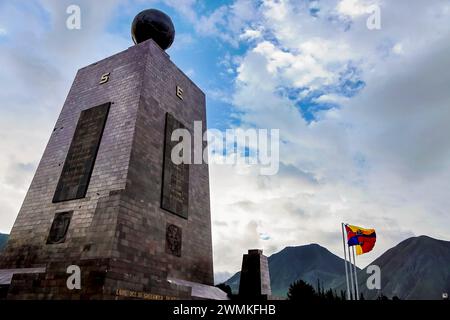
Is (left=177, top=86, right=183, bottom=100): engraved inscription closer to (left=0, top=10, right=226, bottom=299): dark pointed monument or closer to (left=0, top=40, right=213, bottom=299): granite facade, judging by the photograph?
(left=0, top=10, right=226, bottom=299): dark pointed monument

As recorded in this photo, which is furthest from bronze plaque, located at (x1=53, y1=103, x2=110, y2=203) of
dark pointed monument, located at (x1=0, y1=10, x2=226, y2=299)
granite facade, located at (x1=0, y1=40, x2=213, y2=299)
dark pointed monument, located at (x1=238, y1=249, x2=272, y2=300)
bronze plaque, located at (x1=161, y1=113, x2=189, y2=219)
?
dark pointed monument, located at (x1=238, y1=249, x2=272, y2=300)

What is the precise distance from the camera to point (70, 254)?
12828mm

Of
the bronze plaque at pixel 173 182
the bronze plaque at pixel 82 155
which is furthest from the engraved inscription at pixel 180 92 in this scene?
the bronze plaque at pixel 82 155

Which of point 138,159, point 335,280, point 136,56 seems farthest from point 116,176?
point 335,280

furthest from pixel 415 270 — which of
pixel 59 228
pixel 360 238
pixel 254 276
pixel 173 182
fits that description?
pixel 59 228

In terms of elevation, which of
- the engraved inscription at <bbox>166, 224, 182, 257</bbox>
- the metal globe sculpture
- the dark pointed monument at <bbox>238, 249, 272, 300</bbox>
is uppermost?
the metal globe sculpture

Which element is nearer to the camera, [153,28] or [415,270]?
[153,28]

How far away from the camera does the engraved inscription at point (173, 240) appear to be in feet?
49.4

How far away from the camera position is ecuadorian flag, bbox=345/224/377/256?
19703mm

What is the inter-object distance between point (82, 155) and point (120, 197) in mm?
4381

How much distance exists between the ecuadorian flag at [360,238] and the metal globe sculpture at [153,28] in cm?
1677

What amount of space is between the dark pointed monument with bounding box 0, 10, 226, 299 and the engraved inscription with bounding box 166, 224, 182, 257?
47mm

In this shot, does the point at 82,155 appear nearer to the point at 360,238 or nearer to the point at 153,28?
the point at 153,28

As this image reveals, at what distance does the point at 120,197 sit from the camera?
13156 mm
